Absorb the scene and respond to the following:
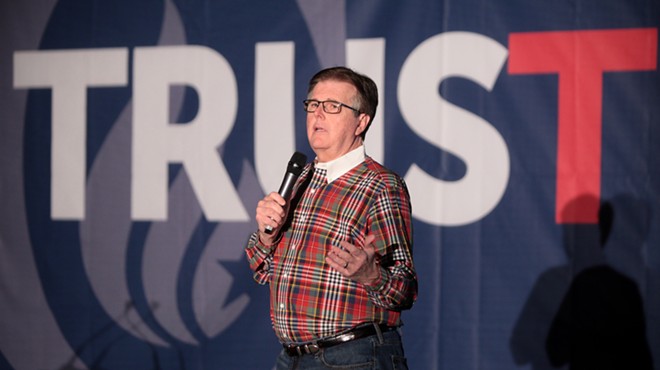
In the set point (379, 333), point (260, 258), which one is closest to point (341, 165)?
point (260, 258)

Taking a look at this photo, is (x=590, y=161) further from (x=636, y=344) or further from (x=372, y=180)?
(x=372, y=180)

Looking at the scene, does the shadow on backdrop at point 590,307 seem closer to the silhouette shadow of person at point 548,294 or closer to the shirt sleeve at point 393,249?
the silhouette shadow of person at point 548,294

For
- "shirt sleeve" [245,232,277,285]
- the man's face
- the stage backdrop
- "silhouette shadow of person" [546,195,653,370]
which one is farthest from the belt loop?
"silhouette shadow of person" [546,195,653,370]

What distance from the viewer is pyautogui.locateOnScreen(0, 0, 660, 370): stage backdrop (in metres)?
2.85

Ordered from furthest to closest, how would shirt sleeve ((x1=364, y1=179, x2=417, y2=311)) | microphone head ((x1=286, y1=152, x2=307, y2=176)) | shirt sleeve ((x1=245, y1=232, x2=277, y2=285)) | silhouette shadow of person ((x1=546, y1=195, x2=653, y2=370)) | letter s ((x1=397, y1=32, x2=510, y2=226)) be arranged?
1. letter s ((x1=397, y1=32, x2=510, y2=226))
2. silhouette shadow of person ((x1=546, y1=195, x2=653, y2=370))
3. shirt sleeve ((x1=245, y1=232, x2=277, y2=285))
4. microphone head ((x1=286, y1=152, x2=307, y2=176))
5. shirt sleeve ((x1=364, y1=179, x2=417, y2=311))

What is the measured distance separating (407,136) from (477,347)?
0.97 metres

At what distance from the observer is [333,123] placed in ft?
5.88

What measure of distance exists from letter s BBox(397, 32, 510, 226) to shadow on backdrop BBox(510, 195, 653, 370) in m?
0.36

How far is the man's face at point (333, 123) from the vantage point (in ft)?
5.89

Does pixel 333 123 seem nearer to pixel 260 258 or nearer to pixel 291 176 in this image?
pixel 291 176

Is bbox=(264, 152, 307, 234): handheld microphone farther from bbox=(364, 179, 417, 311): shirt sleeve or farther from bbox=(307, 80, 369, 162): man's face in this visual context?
bbox=(364, 179, 417, 311): shirt sleeve

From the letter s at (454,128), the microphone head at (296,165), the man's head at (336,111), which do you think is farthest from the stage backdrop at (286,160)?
the microphone head at (296,165)

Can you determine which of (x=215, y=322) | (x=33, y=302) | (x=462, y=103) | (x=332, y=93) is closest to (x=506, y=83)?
(x=462, y=103)

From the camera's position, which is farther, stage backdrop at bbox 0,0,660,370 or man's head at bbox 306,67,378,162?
stage backdrop at bbox 0,0,660,370
